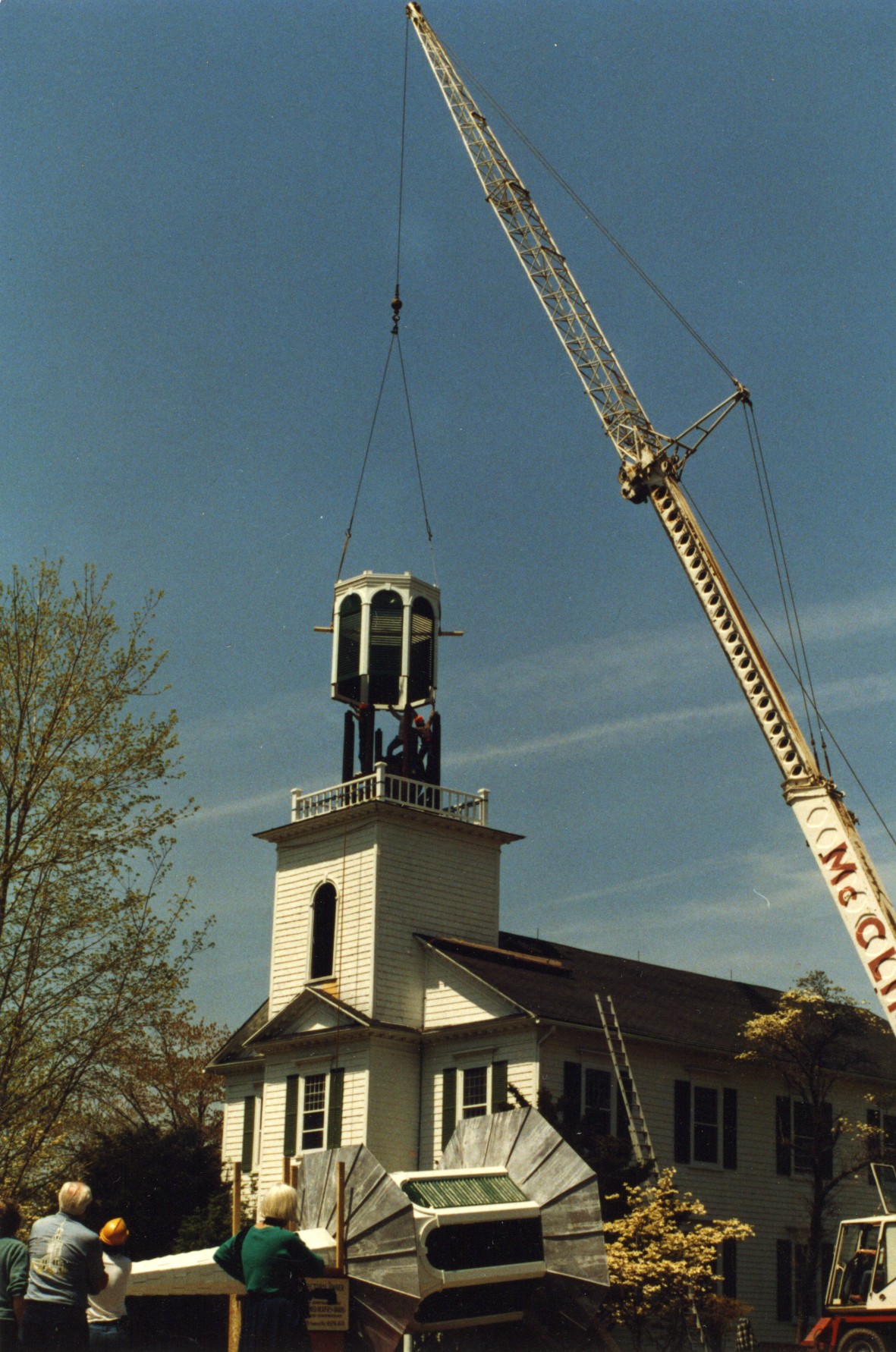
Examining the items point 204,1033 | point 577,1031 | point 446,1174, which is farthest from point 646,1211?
point 204,1033

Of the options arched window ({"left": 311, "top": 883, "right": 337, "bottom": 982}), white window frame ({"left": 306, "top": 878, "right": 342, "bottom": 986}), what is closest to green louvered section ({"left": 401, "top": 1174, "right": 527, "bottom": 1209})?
white window frame ({"left": 306, "top": 878, "right": 342, "bottom": 986})

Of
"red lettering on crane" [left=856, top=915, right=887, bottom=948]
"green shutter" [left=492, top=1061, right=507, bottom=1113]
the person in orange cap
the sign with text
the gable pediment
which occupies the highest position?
"red lettering on crane" [left=856, top=915, right=887, bottom=948]

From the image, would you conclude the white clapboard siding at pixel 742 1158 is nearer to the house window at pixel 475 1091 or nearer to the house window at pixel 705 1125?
the house window at pixel 705 1125

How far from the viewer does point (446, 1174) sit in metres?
17.3

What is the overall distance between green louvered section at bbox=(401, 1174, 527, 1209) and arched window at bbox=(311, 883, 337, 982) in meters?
20.8

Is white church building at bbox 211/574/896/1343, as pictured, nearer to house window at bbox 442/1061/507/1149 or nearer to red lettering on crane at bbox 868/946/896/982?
house window at bbox 442/1061/507/1149

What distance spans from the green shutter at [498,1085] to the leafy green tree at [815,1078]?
621cm

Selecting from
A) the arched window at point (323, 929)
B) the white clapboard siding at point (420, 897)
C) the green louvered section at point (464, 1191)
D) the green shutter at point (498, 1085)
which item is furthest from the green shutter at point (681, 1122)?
the green louvered section at point (464, 1191)

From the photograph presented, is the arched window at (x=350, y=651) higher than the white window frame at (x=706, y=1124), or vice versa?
the arched window at (x=350, y=651)

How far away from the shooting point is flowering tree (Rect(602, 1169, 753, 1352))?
27.0 metres

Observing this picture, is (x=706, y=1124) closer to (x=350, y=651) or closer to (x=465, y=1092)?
(x=465, y=1092)

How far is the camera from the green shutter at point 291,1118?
36.7 m

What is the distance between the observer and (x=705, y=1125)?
3622 cm

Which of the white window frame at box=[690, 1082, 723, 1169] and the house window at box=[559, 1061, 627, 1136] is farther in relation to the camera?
the white window frame at box=[690, 1082, 723, 1169]
